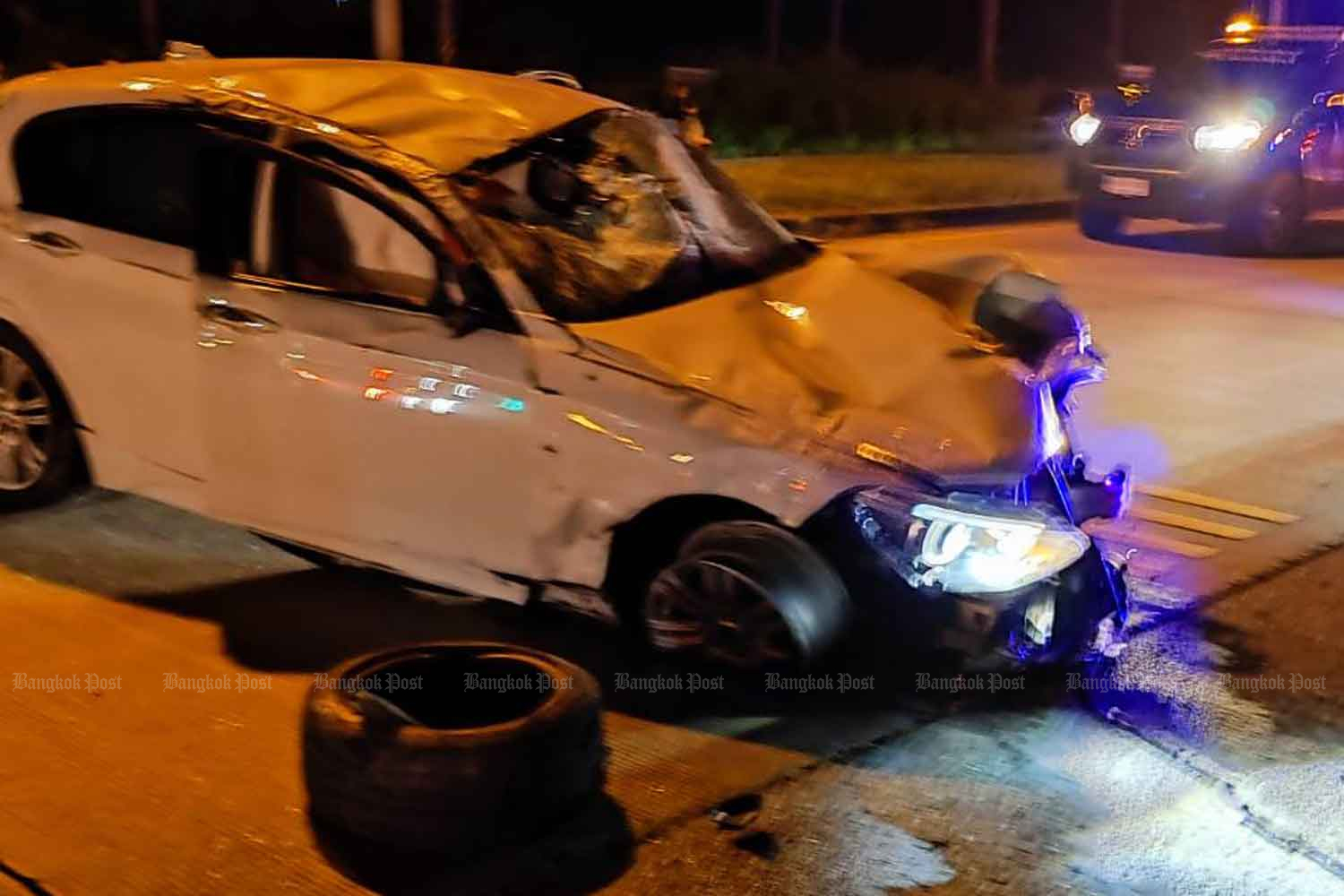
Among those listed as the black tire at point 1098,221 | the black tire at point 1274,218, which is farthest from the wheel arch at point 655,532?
→ the black tire at point 1098,221

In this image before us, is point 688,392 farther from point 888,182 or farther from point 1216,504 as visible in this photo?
point 888,182

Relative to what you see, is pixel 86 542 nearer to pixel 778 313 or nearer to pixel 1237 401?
pixel 778 313

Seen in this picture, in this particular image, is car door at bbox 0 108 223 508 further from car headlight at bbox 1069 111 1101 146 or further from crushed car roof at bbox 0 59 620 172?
car headlight at bbox 1069 111 1101 146

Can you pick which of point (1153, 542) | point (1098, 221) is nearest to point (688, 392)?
point (1153, 542)

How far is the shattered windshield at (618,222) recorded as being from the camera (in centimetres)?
454

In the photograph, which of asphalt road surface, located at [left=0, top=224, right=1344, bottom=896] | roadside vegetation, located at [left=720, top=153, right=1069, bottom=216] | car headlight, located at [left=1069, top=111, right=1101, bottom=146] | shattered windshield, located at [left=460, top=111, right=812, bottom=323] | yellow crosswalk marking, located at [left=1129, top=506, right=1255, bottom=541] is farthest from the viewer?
roadside vegetation, located at [left=720, top=153, right=1069, bottom=216]

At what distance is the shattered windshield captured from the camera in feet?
14.9

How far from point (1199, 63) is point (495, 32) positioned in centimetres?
1622

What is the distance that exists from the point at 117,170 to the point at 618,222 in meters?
1.69

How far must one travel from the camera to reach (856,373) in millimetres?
4332

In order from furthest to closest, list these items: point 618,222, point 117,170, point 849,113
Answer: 1. point 849,113
2. point 117,170
3. point 618,222

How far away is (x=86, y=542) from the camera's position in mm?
5523

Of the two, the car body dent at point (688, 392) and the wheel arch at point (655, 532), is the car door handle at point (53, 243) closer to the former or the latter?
the car body dent at point (688, 392)

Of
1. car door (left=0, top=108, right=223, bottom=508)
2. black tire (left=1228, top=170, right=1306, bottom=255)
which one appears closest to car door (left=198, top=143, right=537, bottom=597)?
car door (left=0, top=108, right=223, bottom=508)
